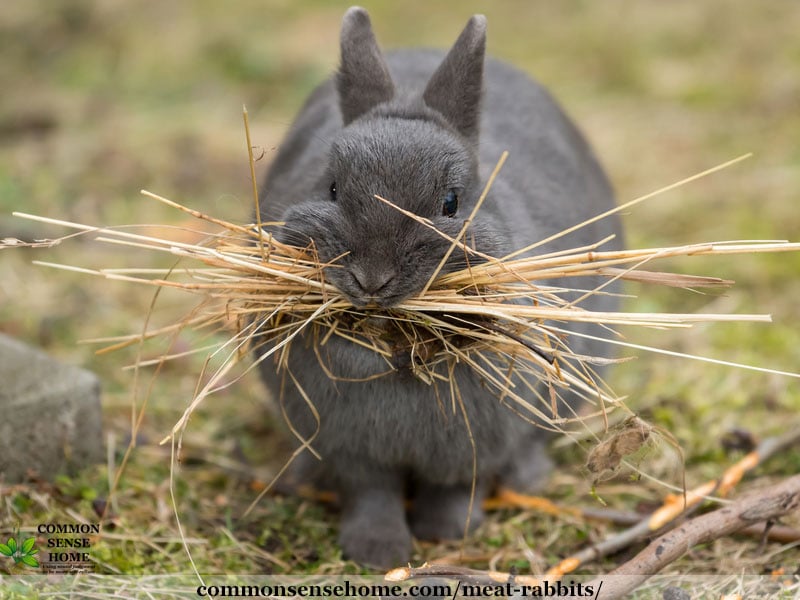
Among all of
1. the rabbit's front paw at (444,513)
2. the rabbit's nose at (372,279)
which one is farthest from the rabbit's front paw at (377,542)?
the rabbit's nose at (372,279)

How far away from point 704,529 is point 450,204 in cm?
143

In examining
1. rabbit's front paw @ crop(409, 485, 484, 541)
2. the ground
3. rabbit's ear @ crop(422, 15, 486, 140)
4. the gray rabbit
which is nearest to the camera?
the gray rabbit

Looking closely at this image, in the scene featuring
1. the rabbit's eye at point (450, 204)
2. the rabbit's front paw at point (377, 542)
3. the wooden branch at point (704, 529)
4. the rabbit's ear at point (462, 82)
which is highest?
the rabbit's ear at point (462, 82)

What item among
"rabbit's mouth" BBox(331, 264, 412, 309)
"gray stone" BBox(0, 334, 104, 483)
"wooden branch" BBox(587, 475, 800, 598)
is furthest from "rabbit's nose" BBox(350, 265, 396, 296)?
"gray stone" BBox(0, 334, 104, 483)

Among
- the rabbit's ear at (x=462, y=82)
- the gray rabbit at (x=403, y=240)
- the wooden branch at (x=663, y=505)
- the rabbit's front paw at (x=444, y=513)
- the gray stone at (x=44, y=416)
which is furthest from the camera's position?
the rabbit's front paw at (x=444, y=513)

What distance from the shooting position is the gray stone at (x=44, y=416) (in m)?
3.77

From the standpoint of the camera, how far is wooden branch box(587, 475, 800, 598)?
125 inches

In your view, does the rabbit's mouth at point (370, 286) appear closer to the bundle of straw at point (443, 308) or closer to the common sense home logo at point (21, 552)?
the bundle of straw at point (443, 308)

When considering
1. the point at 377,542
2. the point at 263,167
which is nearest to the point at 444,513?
the point at 377,542

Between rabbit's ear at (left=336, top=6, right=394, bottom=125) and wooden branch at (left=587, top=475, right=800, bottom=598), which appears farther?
rabbit's ear at (left=336, top=6, right=394, bottom=125)

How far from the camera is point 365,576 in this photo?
143 inches

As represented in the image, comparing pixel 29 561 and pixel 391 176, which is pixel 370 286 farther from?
pixel 29 561

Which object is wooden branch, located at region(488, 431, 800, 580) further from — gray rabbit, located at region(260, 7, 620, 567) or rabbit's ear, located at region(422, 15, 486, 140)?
rabbit's ear, located at region(422, 15, 486, 140)

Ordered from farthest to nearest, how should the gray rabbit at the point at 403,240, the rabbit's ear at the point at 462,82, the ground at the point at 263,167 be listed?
1. the ground at the point at 263,167
2. the rabbit's ear at the point at 462,82
3. the gray rabbit at the point at 403,240
